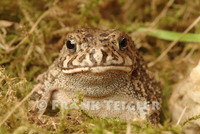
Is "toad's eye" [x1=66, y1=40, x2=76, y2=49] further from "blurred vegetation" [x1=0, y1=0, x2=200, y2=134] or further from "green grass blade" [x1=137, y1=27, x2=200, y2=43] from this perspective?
"green grass blade" [x1=137, y1=27, x2=200, y2=43]

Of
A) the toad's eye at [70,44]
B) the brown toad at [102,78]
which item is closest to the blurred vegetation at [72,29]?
the brown toad at [102,78]

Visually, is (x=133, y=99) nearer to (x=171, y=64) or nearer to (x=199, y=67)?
(x=199, y=67)

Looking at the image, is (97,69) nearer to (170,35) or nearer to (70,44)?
(70,44)

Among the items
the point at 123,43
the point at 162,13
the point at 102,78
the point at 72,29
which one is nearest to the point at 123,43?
the point at 123,43

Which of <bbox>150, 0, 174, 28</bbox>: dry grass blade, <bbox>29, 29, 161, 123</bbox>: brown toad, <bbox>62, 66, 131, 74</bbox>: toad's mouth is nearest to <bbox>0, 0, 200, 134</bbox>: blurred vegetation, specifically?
<bbox>150, 0, 174, 28</bbox>: dry grass blade

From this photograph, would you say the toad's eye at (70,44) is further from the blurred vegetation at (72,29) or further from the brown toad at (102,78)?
the blurred vegetation at (72,29)

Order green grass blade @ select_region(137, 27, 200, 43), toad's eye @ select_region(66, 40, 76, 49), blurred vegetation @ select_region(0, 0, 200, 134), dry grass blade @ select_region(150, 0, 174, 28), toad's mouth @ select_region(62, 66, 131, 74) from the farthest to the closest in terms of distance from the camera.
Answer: dry grass blade @ select_region(150, 0, 174, 28)
green grass blade @ select_region(137, 27, 200, 43)
blurred vegetation @ select_region(0, 0, 200, 134)
toad's eye @ select_region(66, 40, 76, 49)
toad's mouth @ select_region(62, 66, 131, 74)
